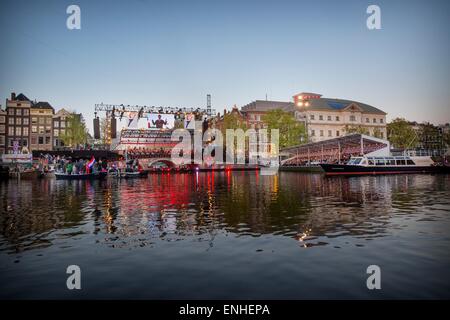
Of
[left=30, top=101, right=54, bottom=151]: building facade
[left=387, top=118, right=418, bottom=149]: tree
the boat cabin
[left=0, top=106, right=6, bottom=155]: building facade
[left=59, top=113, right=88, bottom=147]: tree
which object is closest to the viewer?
the boat cabin

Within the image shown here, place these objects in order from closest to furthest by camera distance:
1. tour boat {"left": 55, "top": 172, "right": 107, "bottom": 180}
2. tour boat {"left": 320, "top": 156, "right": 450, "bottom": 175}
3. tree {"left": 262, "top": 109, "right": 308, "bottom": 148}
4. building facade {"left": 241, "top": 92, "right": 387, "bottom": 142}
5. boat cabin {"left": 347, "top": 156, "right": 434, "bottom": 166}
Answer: tour boat {"left": 55, "top": 172, "right": 107, "bottom": 180}
tour boat {"left": 320, "top": 156, "right": 450, "bottom": 175}
boat cabin {"left": 347, "top": 156, "right": 434, "bottom": 166}
tree {"left": 262, "top": 109, "right": 308, "bottom": 148}
building facade {"left": 241, "top": 92, "right": 387, "bottom": 142}

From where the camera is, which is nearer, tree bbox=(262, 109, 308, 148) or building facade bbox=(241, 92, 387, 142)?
tree bbox=(262, 109, 308, 148)

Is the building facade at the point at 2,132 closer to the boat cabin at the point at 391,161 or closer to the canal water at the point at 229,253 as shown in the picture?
the canal water at the point at 229,253

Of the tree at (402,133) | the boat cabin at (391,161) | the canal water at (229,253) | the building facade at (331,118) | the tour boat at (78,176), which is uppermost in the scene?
the building facade at (331,118)

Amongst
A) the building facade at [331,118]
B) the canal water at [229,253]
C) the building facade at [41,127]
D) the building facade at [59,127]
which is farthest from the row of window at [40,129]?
the canal water at [229,253]

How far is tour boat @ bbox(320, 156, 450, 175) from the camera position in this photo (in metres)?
47.7

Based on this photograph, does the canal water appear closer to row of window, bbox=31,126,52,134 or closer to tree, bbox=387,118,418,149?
row of window, bbox=31,126,52,134

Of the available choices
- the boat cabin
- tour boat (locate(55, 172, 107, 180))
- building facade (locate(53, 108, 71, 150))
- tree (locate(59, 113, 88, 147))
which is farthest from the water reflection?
building facade (locate(53, 108, 71, 150))

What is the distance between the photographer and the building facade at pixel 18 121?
81625 mm

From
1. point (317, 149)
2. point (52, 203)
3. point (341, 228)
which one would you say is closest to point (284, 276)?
point (341, 228)

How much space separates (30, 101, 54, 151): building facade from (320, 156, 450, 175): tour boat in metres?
73.7

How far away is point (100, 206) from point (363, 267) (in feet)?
45.5

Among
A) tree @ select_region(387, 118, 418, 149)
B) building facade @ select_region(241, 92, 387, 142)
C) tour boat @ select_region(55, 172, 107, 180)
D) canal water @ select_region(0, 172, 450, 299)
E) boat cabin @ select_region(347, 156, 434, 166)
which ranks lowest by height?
canal water @ select_region(0, 172, 450, 299)

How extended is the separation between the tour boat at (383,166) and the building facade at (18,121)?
76.2m
